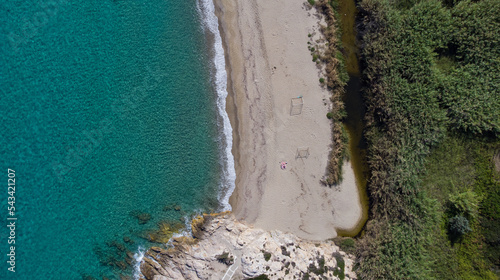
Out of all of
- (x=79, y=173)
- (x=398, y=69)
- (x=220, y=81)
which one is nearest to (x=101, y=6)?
(x=220, y=81)

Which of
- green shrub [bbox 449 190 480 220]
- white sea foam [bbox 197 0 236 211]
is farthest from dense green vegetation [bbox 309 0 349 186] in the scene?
green shrub [bbox 449 190 480 220]

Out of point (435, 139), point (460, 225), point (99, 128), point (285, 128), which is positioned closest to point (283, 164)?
point (285, 128)

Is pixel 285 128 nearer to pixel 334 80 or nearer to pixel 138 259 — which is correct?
pixel 334 80

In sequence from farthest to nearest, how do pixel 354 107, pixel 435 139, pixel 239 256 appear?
1. pixel 354 107
2. pixel 435 139
3. pixel 239 256

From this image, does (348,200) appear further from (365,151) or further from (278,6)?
(278,6)

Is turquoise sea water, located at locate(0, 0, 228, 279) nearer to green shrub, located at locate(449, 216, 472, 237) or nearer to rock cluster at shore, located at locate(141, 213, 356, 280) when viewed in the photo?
rock cluster at shore, located at locate(141, 213, 356, 280)
